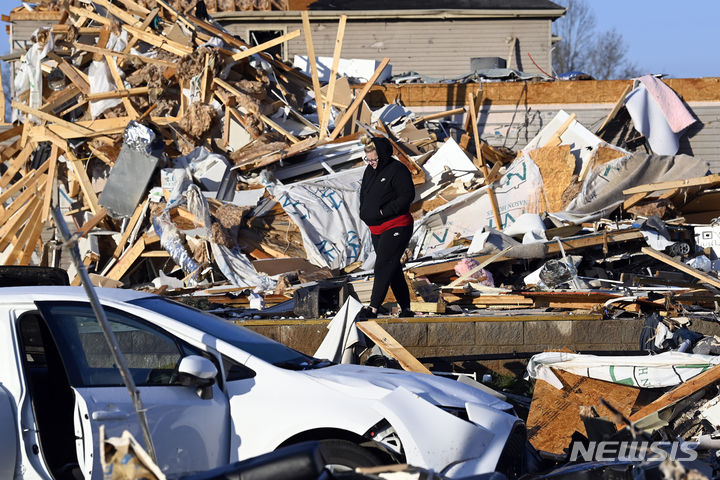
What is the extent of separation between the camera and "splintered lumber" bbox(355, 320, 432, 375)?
7680 millimetres

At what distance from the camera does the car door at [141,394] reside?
467cm

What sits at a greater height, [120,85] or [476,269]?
[120,85]

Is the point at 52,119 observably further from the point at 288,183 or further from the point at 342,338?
the point at 342,338

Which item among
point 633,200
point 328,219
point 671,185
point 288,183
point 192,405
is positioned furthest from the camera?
point 288,183

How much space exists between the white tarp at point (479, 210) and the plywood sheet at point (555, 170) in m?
0.15

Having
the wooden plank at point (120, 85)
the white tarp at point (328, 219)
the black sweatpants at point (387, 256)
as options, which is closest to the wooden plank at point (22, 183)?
the wooden plank at point (120, 85)

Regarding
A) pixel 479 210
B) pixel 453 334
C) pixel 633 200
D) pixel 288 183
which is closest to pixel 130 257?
pixel 288 183

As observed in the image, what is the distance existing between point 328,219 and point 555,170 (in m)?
3.64

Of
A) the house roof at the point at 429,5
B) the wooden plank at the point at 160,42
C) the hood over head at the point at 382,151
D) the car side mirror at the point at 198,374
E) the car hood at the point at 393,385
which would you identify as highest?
Result: the house roof at the point at 429,5

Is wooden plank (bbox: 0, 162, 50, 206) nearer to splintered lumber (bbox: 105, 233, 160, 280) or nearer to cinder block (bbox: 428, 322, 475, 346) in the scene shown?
splintered lumber (bbox: 105, 233, 160, 280)

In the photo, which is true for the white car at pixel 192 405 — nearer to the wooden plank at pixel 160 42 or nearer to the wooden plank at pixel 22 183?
the wooden plank at pixel 160 42

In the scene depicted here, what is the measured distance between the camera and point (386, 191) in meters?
9.33

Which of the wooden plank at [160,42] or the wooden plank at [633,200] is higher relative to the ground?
the wooden plank at [160,42]

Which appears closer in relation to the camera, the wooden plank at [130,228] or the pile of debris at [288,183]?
the pile of debris at [288,183]
